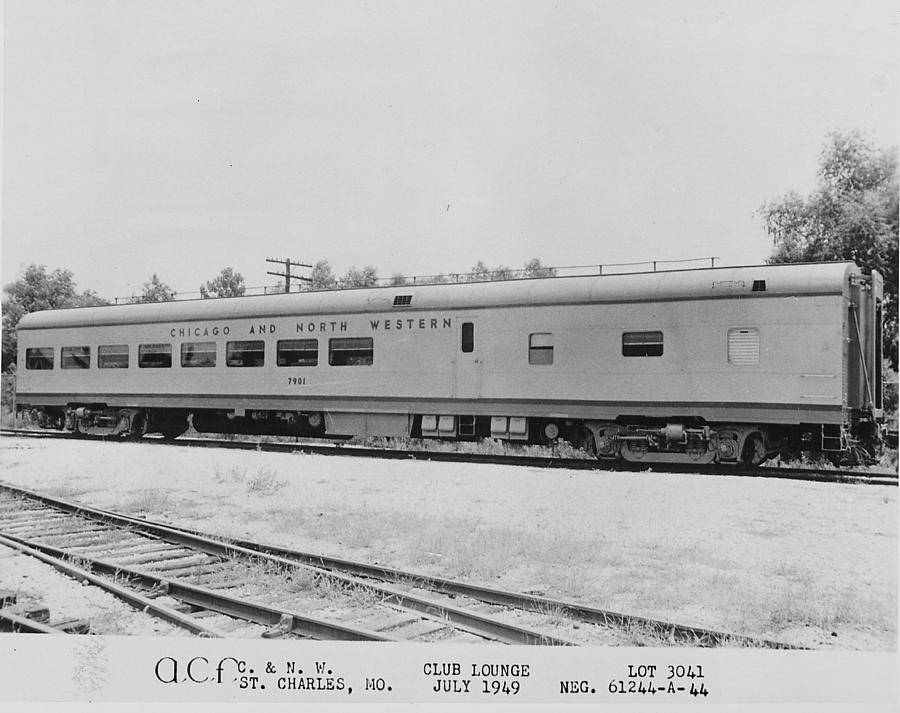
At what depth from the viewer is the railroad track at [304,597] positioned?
5.34m

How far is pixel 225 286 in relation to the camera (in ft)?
44.9

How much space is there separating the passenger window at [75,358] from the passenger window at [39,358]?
42cm

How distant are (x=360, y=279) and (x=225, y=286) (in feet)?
7.83

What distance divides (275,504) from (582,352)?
18.0 feet

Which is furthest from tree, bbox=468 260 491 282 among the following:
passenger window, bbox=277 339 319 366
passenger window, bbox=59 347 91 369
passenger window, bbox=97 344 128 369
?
passenger window, bbox=59 347 91 369

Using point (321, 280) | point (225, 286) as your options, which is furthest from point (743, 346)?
point (225, 286)

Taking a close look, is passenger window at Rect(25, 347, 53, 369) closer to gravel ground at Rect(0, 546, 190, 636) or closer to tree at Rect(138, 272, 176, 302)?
tree at Rect(138, 272, 176, 302)

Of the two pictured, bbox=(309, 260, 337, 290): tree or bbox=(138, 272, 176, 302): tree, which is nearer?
bbox=(138, 272, 176, 302): tree

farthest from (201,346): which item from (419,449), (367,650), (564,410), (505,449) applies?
(367,650)

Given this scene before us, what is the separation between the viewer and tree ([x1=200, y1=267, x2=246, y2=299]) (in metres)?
11.4

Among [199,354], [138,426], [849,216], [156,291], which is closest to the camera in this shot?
[849,216]

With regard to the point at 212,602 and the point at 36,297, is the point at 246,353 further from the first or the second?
the point at 212,602

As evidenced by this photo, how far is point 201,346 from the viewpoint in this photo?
635 inches

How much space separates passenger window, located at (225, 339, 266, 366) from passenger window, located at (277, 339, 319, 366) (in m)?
0.46
